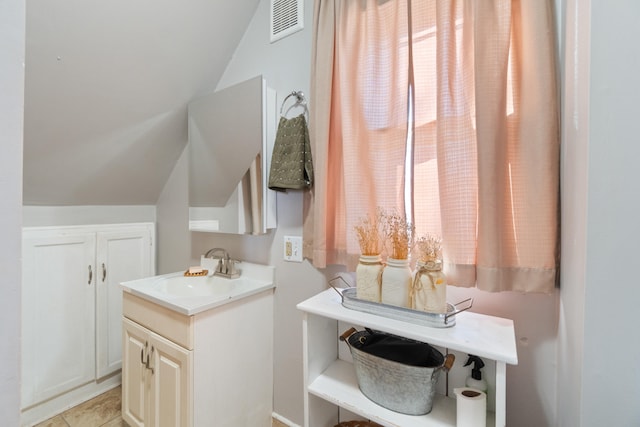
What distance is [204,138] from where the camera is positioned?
1729 millimetres

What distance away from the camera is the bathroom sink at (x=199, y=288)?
1248mm

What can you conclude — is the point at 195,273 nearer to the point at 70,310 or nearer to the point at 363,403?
the point at 70,310

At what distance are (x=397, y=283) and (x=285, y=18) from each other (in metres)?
1.48

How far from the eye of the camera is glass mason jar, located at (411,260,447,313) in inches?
36.5

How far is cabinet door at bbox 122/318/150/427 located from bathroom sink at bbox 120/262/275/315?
195mm

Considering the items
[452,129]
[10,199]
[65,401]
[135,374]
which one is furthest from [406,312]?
[65,401]

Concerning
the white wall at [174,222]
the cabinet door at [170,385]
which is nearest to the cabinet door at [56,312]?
the white wall at [174,222]

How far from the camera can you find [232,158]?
162cm

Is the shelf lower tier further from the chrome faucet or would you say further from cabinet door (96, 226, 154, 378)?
cabinet door (96, 226, 154, 378)

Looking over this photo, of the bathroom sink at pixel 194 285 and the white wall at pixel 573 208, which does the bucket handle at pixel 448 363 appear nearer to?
the white wall at pixel 573 208

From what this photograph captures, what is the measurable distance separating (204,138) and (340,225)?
1.03 metres

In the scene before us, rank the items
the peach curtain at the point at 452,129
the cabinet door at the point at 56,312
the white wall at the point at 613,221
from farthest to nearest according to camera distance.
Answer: the cabinet door at the point at 56,312 → the peach curtain at the point at 452,129 → the white wall at the point at 613,221

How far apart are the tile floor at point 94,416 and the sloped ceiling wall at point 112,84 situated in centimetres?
128

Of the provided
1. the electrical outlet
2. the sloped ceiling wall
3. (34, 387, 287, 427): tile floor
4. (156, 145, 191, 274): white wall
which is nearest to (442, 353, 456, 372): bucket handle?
the electrical outlet
